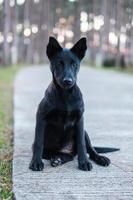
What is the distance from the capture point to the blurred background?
42562 millimetres

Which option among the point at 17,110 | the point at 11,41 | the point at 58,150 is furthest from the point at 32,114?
the point at 11,41

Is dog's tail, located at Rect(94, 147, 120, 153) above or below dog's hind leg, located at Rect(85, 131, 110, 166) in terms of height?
below

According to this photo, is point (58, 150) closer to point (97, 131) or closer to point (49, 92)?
point (49, 92)

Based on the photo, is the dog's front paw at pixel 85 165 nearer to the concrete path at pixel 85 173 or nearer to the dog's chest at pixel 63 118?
the concrete path at pixel 85 173

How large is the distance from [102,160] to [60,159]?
18.3 inches

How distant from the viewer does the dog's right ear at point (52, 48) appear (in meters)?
5.51

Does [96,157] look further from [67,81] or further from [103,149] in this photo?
[67,81]

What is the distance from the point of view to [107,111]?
11.1 metres

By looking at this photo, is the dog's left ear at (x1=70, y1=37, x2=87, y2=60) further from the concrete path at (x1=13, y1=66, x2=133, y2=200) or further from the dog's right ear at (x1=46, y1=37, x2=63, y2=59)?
the concrete path at (x1=13, y1=66, x2=133, y2=200)

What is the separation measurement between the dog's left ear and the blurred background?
31.4 m

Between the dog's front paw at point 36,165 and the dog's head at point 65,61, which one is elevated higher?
the dog's head at point 65,61

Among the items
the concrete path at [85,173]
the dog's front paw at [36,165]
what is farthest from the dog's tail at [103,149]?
the dog's front paw at [36,165]

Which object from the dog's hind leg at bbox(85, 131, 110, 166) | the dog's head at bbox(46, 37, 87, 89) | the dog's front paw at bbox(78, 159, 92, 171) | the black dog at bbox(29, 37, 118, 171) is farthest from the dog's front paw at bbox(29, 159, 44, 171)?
the dog's head at bbox(46, 37, 87, 89)

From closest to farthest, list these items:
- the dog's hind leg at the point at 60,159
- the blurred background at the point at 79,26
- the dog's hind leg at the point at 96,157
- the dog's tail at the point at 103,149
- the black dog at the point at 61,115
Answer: the black dog at the point at 61,115 < the dog's hind leg at the point at 60,159 < the dog's hind leg at the point at 96,157 < the dog's tail at the point at 103,149 < the blurred background at the point at 79,26
